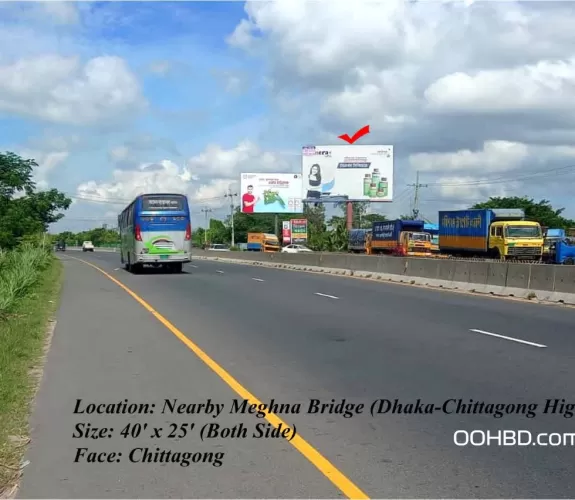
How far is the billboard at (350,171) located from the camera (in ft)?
212

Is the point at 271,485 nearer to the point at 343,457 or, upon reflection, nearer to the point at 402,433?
the point at 343,457

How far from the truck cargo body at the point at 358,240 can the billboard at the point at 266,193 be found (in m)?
12.1

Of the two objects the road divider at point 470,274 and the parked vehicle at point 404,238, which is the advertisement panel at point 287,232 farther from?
the road divider at point 470,274

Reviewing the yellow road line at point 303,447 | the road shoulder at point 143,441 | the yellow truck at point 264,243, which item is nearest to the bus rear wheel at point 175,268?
the road shoulder at point 143,441

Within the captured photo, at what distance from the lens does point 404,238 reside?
55.2 meters

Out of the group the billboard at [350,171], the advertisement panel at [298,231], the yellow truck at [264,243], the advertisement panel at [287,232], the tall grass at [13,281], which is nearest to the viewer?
the tall grass at [13,281]

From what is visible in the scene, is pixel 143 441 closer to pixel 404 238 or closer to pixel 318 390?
pixel 318 390

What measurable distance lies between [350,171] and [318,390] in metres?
57.0

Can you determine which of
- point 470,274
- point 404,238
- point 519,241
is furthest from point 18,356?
point 404,238

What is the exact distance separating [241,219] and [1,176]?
111m

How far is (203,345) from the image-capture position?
12.4 metres

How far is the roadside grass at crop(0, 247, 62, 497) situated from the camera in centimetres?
643

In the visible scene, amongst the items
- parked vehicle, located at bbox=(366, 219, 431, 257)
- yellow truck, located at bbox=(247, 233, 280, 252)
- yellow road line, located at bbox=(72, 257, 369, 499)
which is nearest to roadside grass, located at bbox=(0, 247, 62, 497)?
yellow road line, located at bbox=(72, 257, 369, 499)

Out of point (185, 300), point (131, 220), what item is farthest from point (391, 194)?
point (185, 300)
